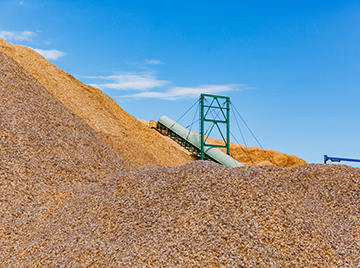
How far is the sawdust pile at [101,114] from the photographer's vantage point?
74.4ft

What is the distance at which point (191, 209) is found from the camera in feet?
26.2

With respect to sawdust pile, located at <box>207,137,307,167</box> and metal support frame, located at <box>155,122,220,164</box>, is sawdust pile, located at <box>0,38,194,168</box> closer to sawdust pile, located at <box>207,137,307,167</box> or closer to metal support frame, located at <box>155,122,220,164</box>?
metal support frame, located at <box>155,122,220,164</box>

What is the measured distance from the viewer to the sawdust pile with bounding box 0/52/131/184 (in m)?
12.6

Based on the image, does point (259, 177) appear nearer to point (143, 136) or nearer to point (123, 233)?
point (123, 233)

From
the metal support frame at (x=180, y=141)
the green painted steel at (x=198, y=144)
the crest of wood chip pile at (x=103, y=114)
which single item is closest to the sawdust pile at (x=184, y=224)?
the crest of wood chip pile at (x=103, y=114)

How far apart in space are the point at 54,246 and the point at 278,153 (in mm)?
38481

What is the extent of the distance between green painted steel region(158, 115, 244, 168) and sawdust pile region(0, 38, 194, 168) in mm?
1795

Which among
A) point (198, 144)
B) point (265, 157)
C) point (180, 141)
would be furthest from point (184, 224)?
point (265, 157)

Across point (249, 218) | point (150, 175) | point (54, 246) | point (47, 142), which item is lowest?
point (54, 246)

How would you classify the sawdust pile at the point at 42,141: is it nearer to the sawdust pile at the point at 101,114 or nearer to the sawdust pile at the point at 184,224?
the sawdust pile at the point at 184,224

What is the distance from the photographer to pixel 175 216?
7859 mm

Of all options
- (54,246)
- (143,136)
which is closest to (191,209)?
(54,246)

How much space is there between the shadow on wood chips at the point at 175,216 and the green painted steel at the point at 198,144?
12.4 metres

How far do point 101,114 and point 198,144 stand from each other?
28.3ft
